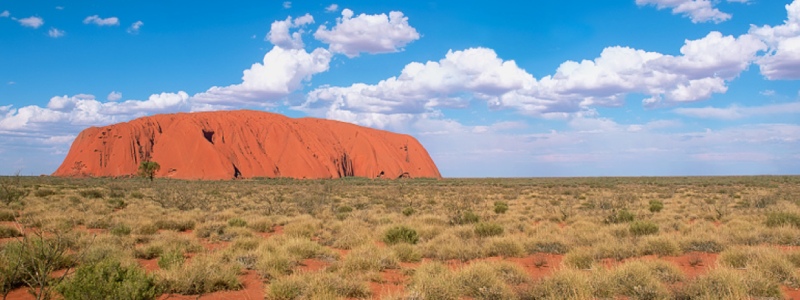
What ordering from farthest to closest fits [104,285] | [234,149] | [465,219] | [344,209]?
[234,149], [344,209], [465,219], [104,285]

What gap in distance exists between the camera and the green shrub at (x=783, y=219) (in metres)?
13.7

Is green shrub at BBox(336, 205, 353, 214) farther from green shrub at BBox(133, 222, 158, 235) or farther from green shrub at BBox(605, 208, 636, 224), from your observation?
green shrub at BBox(605, 208, 636, 224)

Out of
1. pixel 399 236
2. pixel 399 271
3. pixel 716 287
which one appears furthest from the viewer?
pixel 399 236

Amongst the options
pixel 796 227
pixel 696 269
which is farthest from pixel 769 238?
pixel 696 269

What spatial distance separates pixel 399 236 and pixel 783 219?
11.3 m

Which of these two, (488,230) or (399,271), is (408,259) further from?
(488,230)

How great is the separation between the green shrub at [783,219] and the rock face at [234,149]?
80679 millimetres

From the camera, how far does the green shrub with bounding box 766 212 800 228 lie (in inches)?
538

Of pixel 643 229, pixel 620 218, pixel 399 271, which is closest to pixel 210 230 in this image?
pixel 399 271

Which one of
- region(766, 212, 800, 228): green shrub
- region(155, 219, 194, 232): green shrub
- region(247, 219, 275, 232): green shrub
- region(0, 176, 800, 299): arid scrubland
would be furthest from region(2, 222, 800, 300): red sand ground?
region(766, 212, 800, 228): green shrub

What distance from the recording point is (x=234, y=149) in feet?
305

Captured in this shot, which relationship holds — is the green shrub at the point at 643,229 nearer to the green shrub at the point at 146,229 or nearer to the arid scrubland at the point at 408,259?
the arid scrubland at the point at 408,259

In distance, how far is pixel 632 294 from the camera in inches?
265

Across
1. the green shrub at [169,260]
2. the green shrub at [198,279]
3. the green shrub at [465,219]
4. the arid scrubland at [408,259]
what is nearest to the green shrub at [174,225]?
the arid scrubland at [408,259]
